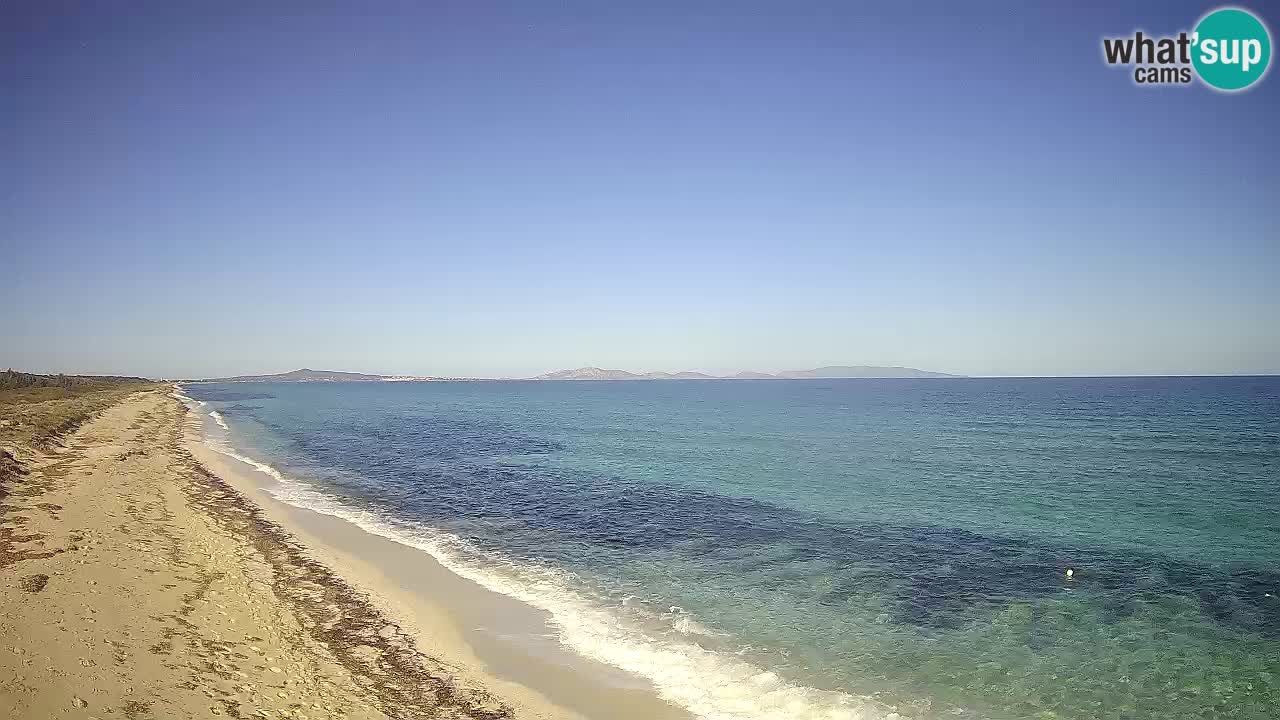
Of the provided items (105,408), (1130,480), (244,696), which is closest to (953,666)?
(244,696)

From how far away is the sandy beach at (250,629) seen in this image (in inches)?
361

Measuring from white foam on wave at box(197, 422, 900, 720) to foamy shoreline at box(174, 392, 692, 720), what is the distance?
1.08 feet

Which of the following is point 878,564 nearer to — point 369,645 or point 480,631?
point 480,631

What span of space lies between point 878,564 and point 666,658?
29.1ft

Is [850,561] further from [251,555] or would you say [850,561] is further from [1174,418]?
[1174,418]

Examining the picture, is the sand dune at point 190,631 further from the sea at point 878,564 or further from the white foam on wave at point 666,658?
the sea at point 878,564

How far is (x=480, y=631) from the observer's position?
12.9 meters

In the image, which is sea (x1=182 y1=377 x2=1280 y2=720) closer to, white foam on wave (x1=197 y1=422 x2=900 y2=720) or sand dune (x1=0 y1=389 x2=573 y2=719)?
white foam on wave (x1=197 y1=422 x2=900 y2=720)

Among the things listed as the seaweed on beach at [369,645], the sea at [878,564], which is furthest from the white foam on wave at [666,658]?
the seaweed on beach at [369,645]

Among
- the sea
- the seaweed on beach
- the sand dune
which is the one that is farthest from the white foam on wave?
the seaweed on beach

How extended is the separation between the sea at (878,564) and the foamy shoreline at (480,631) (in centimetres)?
59

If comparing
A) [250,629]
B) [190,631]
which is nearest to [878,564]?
[250,629]

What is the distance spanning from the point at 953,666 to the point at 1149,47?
20.2 m

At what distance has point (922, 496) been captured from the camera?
27.5 metres
